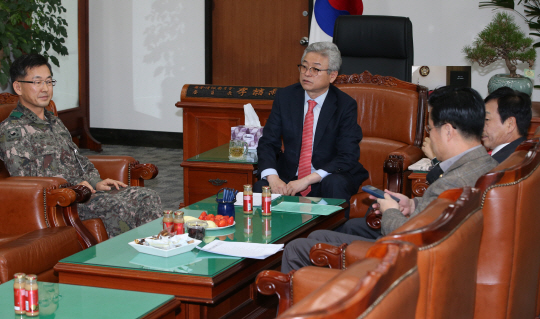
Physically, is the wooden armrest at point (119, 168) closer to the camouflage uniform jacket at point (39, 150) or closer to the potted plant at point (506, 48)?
the camouflage uniform jacket at point (39, 150)

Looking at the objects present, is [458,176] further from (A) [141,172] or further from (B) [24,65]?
(B) [24,65]

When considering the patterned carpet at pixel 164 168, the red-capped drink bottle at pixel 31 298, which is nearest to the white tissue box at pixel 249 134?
the patterned carpet at pixel 164 168

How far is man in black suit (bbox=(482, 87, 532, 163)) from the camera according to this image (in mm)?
2322

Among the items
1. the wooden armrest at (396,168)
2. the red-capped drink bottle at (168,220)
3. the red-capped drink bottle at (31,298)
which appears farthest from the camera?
the wooden armrest at (396,168)

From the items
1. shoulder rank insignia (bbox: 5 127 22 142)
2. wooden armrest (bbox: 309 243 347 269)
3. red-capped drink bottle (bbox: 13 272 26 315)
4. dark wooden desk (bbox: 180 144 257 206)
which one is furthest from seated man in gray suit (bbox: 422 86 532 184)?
shoulder rank insignia (bbox: 5 127 22 142)

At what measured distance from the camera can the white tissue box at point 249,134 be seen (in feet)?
11.4

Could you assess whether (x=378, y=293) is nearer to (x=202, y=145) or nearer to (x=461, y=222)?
(x=461, y=222)

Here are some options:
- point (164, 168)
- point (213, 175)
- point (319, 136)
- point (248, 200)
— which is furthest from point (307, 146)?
point (164, 168)

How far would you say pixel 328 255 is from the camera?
1804 millimetres

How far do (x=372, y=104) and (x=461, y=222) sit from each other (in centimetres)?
236

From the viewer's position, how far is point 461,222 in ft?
4.10

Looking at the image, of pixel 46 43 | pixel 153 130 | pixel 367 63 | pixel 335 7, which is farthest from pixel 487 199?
pixel 153 130

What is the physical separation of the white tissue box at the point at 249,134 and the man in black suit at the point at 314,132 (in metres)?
0.19

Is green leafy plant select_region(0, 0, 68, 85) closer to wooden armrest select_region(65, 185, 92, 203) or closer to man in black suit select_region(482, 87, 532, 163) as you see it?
wooden armrest select_region(65, 185, 92, 203)
